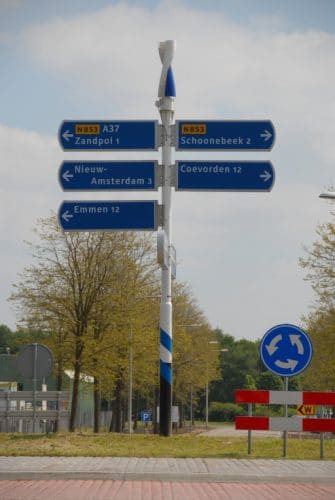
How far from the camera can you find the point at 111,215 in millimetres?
Answer: 17875

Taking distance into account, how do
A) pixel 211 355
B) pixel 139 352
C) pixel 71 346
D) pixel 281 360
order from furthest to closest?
pixel 211 355, pixel 139 352, pixel 71 346, pixel 281 360

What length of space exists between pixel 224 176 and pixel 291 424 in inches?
238

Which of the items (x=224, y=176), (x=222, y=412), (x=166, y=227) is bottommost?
(x=222, y=412)

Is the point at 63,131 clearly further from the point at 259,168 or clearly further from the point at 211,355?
the point at 211,355

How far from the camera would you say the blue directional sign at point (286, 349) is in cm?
1382

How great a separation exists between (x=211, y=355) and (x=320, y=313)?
24.1 metres

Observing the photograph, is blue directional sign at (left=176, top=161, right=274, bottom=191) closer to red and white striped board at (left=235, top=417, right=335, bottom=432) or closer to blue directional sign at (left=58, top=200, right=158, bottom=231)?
blue directional sign at (left=58, top=200, right=158, bottom=231)

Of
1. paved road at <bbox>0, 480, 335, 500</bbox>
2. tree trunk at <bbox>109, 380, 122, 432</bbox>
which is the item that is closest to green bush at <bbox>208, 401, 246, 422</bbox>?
tree trunk at <bbox>109, 380, 122, 432</bbox>

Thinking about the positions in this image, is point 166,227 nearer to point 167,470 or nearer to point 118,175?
point 118,175

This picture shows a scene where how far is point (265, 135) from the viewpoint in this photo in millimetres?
18172

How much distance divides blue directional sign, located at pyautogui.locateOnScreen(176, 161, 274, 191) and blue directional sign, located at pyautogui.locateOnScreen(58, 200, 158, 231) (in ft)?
2.80

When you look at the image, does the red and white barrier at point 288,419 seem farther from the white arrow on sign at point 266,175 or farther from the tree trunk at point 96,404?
the tree trunk at point 96,404

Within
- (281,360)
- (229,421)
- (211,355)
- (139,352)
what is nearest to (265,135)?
(281,360)

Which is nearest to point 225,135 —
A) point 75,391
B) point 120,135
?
point 120,135
